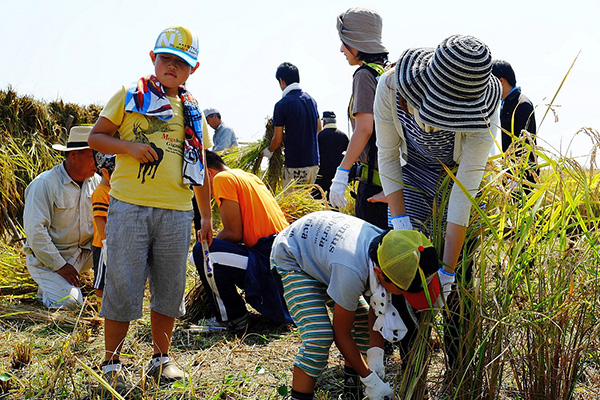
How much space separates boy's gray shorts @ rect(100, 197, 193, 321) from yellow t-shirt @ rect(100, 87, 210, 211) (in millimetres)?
46

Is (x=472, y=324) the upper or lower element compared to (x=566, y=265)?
lower

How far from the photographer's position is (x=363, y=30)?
2896 millimetres

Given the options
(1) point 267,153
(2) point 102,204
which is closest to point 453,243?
(2) point 102,204

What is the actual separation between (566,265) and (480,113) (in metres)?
0.56

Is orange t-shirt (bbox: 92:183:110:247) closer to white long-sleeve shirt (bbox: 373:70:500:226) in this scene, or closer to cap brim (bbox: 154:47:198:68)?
cap brim (bbox: 154:47:198:68)

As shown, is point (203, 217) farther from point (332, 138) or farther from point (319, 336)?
point (332, 138)

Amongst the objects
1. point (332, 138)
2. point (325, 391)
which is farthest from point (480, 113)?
point (332, 138)

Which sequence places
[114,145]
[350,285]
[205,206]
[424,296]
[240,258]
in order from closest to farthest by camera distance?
[424,296]
[350,285]
[114,145]
[205,206]
[240,258]

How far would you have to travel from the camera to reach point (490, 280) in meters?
1.89

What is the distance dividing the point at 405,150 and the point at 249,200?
4.59 ft

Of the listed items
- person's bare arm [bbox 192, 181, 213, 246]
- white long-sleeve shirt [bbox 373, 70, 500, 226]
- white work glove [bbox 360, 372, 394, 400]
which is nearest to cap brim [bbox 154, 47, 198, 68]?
person's bare arm [bbox 192, 181, 213, 246]

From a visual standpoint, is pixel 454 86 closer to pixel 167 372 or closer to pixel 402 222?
pixel 402 222

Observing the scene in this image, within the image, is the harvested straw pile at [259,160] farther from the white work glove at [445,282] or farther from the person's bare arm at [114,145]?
the white work glove at [445,282]

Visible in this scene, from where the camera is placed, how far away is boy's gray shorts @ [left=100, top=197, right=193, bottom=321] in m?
2.35
